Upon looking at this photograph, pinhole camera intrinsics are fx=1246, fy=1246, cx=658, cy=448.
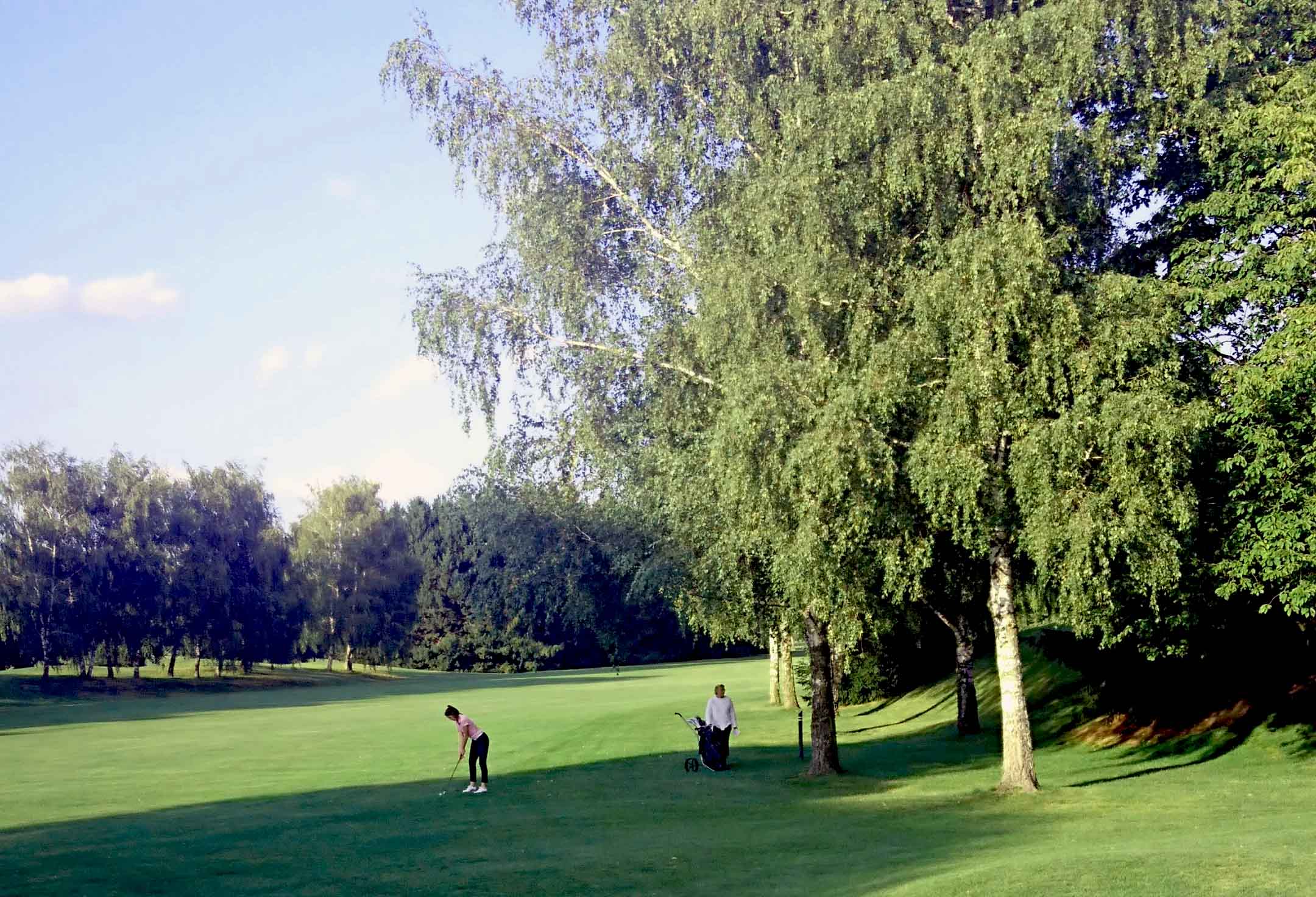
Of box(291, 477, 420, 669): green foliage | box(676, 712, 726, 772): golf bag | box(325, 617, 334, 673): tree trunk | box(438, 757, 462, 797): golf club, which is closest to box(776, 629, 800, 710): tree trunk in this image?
box(676, 712, 726, 772): golf bag

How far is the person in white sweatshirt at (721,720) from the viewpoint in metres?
30.3

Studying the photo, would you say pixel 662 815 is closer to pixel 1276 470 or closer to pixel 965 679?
pixel 1276 470

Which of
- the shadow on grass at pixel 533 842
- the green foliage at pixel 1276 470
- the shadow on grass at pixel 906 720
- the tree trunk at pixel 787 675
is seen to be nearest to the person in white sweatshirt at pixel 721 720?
the shadow on grass at pixel 533 842

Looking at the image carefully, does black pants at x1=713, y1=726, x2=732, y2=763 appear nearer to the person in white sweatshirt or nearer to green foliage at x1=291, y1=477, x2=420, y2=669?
the person in white sweatshirt

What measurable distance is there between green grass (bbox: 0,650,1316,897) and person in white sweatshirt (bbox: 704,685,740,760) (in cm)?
100

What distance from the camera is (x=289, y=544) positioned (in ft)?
378

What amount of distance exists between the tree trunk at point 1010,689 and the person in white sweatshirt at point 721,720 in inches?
321

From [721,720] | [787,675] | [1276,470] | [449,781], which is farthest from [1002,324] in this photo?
[787,675]

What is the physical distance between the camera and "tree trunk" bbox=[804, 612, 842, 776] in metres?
27.8

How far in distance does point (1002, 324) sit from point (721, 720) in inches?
539

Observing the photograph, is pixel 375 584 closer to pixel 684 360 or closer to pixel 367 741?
pixel 367 741

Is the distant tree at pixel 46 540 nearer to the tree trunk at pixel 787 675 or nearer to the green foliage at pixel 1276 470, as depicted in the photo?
the tree trunk at pixel 787 675

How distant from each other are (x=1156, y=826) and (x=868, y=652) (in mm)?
27596

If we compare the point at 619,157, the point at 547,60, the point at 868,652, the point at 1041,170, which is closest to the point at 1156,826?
the point at 1041,170
